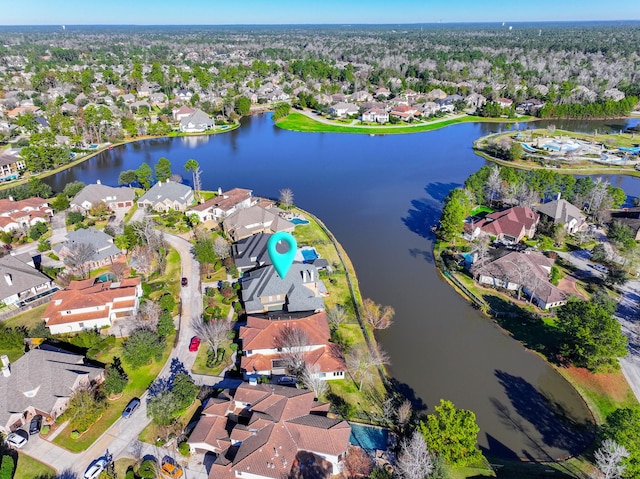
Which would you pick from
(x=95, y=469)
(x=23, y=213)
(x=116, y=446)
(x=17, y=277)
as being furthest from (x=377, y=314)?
(x=23, y=213)

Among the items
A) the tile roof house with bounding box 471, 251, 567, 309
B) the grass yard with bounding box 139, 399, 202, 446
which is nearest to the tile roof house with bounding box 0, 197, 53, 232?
the grass yard with bounding box 139, 399, 202, 446

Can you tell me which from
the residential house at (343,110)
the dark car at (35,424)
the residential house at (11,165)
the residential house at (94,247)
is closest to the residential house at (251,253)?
the residential house at (94,247)

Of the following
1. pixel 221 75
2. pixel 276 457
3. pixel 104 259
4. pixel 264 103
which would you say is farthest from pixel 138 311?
pixel 221 75

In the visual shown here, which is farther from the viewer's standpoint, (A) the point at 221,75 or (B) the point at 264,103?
(A) the point at 221,75

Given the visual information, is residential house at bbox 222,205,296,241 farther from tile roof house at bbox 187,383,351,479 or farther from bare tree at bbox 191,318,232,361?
tile roof house at bbox 187,383,351,479

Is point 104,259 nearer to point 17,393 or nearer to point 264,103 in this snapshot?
point 17,393

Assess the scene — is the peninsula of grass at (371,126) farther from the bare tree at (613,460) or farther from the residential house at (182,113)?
the bare tree at (613,460)

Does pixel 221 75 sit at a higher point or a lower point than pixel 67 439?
higher
